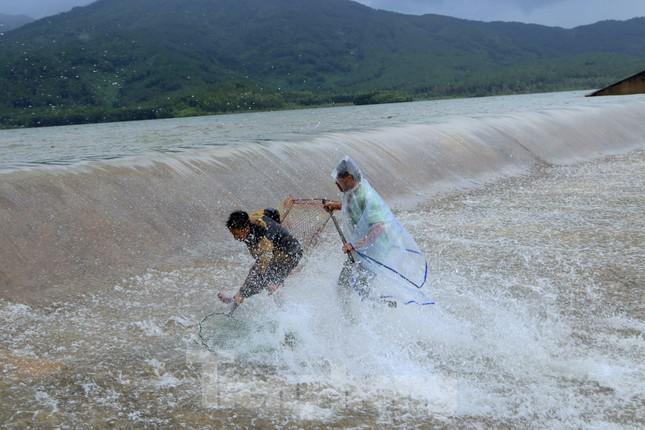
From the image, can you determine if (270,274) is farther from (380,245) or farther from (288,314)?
(380,245)

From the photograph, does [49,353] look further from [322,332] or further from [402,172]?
[402,172]

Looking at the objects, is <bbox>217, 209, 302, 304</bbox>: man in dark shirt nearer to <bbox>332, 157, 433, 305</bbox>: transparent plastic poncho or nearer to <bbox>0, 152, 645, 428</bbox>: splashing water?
<bbox>0, 152, 645, 428</bbox>: splashing water

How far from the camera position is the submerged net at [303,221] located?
23.8 ft

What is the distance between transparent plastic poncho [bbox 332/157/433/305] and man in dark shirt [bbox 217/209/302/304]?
0.69 metres

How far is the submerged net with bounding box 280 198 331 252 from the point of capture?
285 inches

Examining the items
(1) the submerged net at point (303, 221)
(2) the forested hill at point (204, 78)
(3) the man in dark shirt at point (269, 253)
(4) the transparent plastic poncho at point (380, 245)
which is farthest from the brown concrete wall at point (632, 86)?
(2) the forested hill at point (204, 78)

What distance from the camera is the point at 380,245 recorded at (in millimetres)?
6543

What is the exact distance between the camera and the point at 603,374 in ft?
19.5

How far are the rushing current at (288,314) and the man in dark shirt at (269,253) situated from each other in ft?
1.08

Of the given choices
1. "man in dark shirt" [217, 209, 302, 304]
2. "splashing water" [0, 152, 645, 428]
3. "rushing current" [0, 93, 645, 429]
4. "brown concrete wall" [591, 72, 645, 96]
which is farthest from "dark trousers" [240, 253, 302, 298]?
"brown concrete wall" [591, 72, 645, 96]

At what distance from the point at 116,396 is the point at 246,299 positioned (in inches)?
86.7

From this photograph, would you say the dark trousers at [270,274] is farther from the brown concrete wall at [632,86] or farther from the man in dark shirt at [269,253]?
the brown concrete wall at [632,86]

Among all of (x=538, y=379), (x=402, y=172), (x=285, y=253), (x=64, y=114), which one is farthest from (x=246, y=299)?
(x=64, y=114)

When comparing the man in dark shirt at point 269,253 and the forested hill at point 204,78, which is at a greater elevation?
the forested hill at point 204,78
